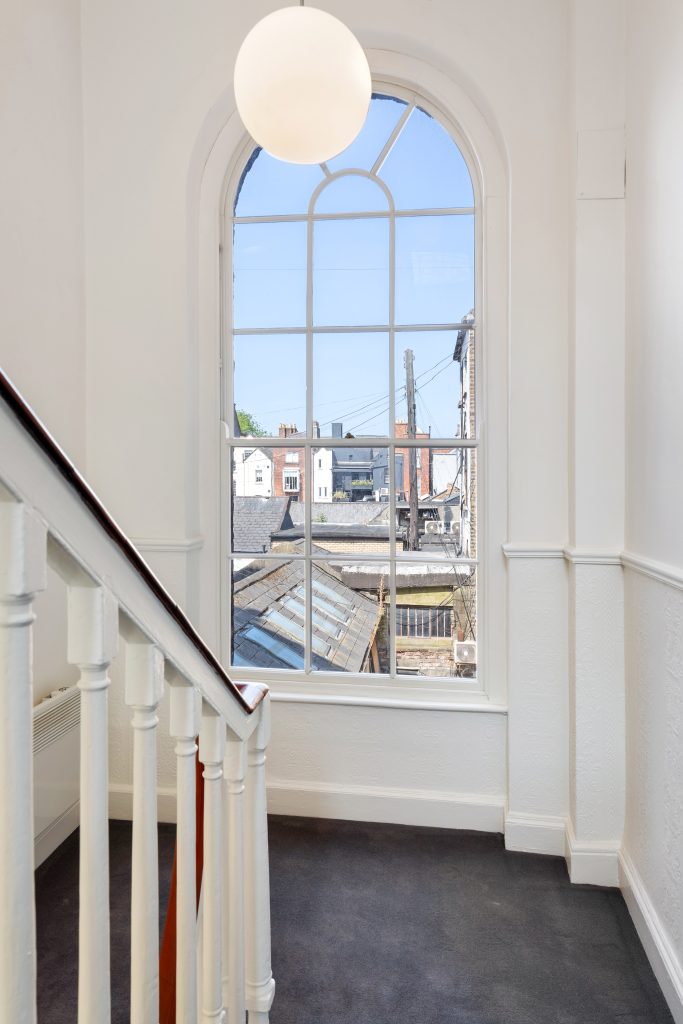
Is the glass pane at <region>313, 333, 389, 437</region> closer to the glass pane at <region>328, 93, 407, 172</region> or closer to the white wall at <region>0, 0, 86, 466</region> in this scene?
the glass pane at <region>328, 93, 407, 172</region>

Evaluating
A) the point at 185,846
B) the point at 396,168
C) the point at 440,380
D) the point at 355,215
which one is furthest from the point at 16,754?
the point at 396,168

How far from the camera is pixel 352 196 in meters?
2.45

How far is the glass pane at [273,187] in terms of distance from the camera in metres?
2.47

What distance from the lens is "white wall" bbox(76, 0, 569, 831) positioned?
222 centimetres

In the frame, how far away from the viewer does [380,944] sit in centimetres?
177

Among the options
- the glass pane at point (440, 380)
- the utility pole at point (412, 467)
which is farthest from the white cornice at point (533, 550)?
the glass pane at point (440, 380)

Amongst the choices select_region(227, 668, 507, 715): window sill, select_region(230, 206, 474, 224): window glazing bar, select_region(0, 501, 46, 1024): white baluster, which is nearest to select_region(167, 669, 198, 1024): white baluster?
select_region(0, 501, 46, 1024): white baluster

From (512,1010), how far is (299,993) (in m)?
0.52

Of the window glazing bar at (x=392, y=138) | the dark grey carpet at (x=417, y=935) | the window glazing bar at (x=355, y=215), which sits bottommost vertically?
the dark grey carpet at (x=417, y=935)

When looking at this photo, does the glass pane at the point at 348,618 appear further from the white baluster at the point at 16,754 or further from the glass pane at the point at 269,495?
the white baluster at the point at 16,754

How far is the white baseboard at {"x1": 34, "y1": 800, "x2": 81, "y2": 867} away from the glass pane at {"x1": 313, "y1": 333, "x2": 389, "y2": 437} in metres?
1.67

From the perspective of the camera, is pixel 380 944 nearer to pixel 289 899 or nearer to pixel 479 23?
pixel 289 899

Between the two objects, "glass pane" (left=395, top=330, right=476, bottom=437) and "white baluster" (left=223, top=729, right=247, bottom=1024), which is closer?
"white baluster" (left=223, top=729, right=247, bottom=1024)

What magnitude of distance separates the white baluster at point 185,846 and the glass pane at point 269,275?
1873 mm
